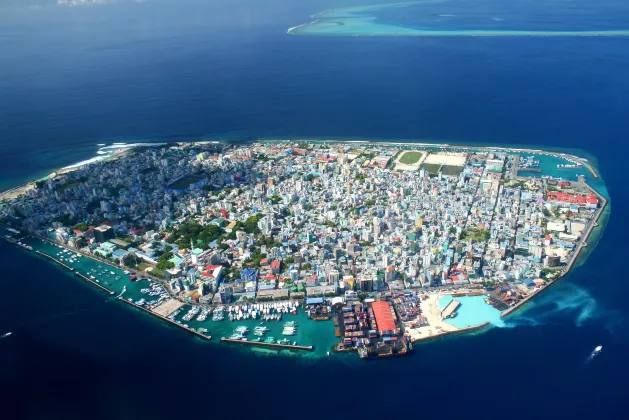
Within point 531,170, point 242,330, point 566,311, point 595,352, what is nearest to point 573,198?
point 531,170

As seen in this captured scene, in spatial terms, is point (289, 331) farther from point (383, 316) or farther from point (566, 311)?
point (566, 311)

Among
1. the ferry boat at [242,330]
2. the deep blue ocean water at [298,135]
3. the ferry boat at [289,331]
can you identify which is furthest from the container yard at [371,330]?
the ferry boat at [242,330]

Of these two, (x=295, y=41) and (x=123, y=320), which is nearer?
(x=123, y=320)

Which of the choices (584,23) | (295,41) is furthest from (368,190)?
(584,23)

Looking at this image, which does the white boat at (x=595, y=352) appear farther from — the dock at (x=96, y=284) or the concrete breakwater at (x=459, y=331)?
the dock at (x=96, y=284)

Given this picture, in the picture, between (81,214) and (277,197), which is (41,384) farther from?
(277,197)
